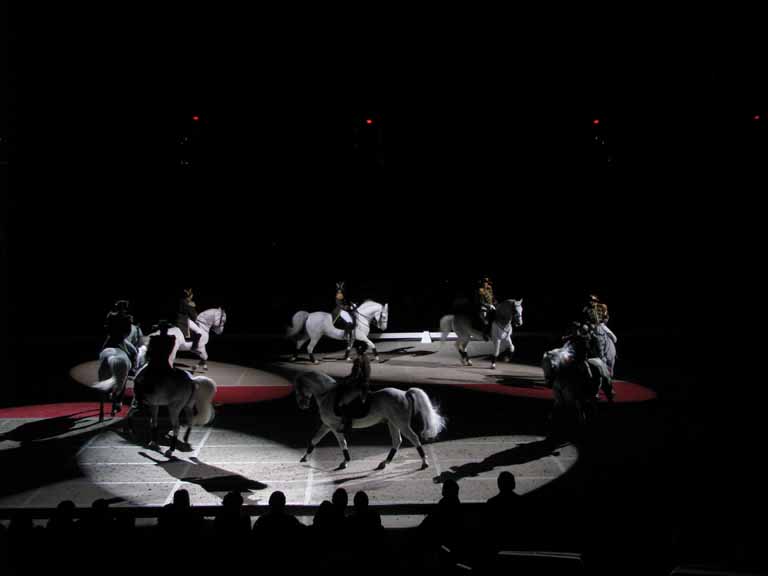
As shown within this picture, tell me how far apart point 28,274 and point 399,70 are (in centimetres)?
1318

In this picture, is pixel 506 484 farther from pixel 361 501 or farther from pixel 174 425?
pixel 174 425

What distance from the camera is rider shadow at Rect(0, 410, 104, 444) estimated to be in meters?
9.55

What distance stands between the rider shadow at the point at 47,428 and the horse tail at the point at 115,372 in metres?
0.69

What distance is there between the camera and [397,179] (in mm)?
25094

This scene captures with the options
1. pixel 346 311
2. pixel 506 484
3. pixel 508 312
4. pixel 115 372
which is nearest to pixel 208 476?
pixel 115 372

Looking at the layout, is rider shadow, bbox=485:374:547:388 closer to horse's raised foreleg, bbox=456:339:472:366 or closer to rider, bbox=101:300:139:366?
horse's raised foreleg, bbox=456:339:472:366

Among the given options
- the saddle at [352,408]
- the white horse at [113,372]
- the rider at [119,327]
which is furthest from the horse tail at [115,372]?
the saddle at [352,408]

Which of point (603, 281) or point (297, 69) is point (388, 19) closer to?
point (297, 69)

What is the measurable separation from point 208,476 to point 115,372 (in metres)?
3.14

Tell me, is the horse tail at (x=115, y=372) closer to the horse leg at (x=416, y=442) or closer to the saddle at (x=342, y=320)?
the horse leg at (x=416, y=442)

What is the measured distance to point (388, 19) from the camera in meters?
17.1

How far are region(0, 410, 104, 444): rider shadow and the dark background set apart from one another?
3.45 m

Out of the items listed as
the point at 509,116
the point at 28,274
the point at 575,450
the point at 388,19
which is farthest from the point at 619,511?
the point at 28,274

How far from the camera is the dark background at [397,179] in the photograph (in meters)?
18.0
